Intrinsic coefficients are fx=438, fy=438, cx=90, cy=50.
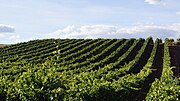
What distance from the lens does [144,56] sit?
65938 millimetres

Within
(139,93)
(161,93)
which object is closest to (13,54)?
(139,93)

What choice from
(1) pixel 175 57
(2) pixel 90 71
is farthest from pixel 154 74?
(1) pixel 175 57

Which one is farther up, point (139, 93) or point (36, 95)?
point (36, 95)

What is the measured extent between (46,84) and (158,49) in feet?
185

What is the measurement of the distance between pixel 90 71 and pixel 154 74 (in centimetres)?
721

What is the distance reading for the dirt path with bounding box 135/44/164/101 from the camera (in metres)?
34.2

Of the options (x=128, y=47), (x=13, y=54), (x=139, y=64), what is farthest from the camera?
(x=128, y=47)

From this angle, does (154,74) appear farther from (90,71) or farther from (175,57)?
(175,57)

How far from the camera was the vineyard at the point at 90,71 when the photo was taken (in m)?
19.3

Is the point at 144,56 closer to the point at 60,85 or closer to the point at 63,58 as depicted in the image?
the point at 63,58

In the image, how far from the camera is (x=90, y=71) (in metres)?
49.8

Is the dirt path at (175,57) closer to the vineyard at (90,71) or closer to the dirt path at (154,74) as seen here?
the vineyard at (90,71)

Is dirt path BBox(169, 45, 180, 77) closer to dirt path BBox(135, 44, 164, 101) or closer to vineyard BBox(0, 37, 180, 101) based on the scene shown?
vineyard BBox(0, 37, 180, 101)

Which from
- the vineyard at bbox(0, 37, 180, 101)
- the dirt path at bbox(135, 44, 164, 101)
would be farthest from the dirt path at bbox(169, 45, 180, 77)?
the dirt path at bbox(135, 44, 164, 101)
